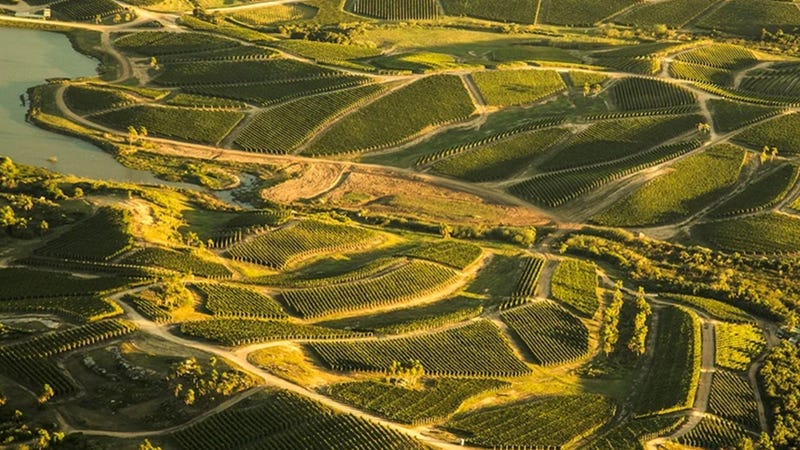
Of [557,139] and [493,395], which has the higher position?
[557,139]

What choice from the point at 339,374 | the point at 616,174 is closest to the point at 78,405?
the point at 339,374

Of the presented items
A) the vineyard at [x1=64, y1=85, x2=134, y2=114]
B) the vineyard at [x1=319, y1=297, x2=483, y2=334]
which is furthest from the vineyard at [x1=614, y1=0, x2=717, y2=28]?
the vineyard at [x1=319, y1=297, x2=483, y2=334]

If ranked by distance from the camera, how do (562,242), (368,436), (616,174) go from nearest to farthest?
(368,436)
(562,242)
(616,174)

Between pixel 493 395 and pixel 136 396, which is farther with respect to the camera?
pixel 493 395

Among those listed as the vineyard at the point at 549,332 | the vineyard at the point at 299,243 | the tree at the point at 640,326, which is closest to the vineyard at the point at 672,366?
the tree at the point at 640,326

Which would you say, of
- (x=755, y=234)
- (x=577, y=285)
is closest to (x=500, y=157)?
(x=577, y=285)

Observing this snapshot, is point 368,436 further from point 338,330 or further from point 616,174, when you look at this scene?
point 616,174

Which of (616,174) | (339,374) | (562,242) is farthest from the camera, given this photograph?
(616,174)
